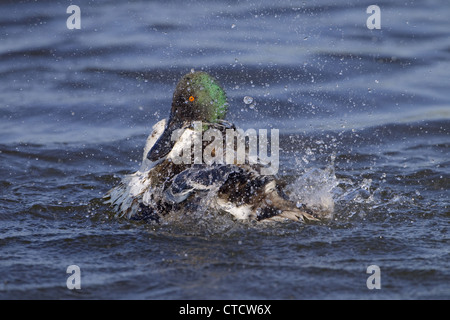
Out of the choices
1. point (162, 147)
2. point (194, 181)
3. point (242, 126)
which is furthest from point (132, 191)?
point (242, 126)

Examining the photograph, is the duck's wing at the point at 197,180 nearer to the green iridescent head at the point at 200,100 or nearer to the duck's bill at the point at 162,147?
the duck's bill at the point at 162,147

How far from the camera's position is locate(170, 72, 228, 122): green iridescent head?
207 inches

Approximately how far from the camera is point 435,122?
7242 millimetres

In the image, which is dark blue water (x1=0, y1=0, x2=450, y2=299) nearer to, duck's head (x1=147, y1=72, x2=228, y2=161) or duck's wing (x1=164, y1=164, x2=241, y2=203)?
duck's wing (x1=164, y1=164, x2=241, y2=203)

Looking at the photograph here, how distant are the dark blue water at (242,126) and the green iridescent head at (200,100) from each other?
856 millimetres

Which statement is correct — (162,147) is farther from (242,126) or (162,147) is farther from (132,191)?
(242,126)

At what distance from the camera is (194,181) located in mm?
4375

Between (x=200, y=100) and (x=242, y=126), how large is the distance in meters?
1.95

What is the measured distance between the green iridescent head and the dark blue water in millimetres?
856

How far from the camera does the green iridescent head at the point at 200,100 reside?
17.3 feet

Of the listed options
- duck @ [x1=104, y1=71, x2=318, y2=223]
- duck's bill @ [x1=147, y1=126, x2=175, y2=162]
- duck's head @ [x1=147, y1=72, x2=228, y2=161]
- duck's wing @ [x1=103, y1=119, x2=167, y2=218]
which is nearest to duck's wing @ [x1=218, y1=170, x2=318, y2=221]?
duck @ [x1=104, y1=71, x2=318, y2=223]

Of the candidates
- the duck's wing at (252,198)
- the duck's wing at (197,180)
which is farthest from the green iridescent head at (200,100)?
the duck's wing at (252,198)

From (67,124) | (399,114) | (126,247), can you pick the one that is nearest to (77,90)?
(67,124)
